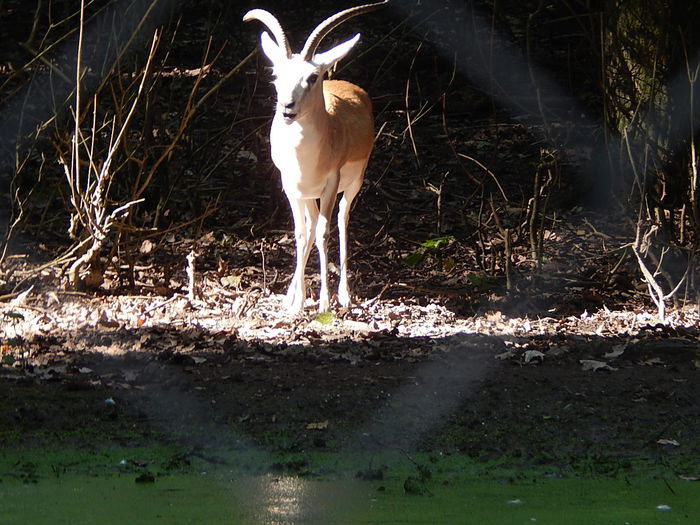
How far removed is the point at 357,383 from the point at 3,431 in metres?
1.78

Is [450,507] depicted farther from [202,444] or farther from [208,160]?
[208,160]

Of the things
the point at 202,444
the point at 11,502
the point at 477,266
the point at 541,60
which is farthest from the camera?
the point at 541,60

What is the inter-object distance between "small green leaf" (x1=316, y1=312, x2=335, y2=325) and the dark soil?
0.01m

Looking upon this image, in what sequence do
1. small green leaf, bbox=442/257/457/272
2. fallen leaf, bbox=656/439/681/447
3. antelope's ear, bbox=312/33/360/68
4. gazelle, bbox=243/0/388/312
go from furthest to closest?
small green leaf, bbox=442/257/457/272 → antelope's ear, bbox=312/33/360/68 → gazelle, bbox=243/0/388/312 → fallen leaf, bbox=656/439/681/447

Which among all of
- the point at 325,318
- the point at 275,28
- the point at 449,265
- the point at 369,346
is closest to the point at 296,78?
the point at 275,28

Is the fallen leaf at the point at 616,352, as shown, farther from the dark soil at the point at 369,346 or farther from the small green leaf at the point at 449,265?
the small green leaf at the point at 449,265

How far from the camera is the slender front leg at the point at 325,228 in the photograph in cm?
784

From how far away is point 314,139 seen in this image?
7.60 m

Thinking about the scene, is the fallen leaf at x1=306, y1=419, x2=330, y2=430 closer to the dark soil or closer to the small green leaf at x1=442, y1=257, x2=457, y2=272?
the dark soil

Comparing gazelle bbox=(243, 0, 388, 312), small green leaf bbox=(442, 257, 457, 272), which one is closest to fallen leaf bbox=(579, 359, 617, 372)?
gazelle bbox=(243, 0, 388, 312)

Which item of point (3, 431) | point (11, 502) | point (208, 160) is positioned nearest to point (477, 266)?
point (208, 160)

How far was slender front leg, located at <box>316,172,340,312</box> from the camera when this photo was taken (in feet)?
25.7

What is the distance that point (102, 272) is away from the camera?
8.07 meters

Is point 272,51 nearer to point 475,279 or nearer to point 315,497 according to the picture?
point 475,279
